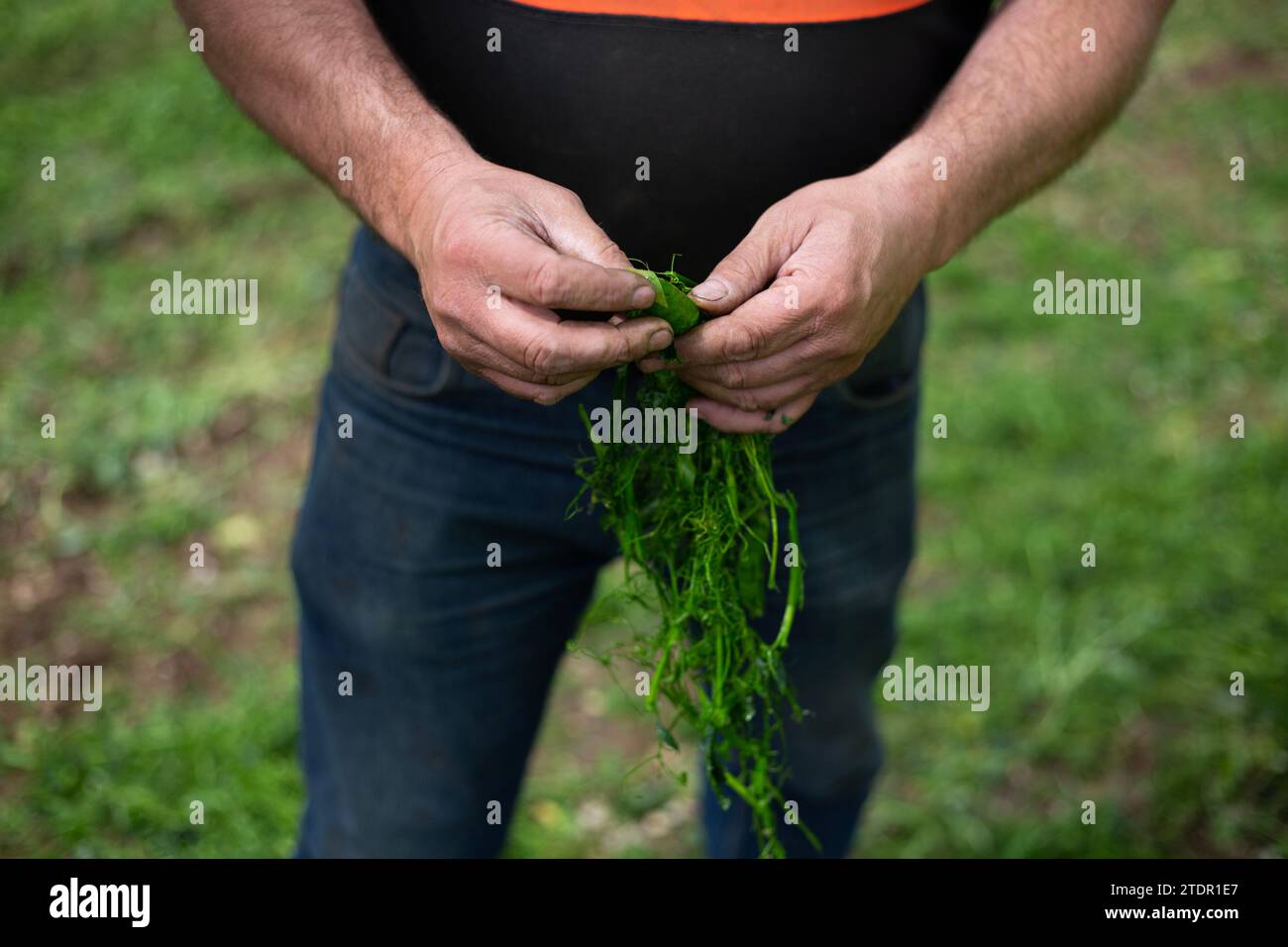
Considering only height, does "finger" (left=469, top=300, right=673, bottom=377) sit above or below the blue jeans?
above

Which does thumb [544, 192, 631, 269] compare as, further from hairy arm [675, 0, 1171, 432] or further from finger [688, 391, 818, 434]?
finger [688, 391, 818, 434]

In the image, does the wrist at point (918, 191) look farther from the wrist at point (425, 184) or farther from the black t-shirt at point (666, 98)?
the wrist at point (425, 184)

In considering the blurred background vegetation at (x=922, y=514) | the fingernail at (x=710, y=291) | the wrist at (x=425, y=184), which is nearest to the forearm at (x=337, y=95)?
the wrist at (x=425, y=184)

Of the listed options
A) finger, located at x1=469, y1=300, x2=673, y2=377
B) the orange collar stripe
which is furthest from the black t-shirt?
finger, located at x1=469, y1=300, x2=673, y2=377

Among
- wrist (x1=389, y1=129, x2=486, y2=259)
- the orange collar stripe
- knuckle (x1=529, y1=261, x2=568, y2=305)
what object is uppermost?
the orange collar stripe

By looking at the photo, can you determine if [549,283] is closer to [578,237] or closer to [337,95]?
[578,237]

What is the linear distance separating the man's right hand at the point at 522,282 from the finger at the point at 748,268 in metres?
0.07

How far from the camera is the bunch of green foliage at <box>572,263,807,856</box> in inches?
61.6

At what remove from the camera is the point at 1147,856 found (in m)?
2.72

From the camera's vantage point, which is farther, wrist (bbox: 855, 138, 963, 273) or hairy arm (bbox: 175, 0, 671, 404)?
wrist (bbox: 855, 138, 963, 273)

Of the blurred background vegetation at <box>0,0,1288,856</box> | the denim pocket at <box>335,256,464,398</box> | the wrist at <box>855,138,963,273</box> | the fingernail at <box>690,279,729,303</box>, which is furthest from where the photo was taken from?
the blurred background vegetation at <box>0,0,1288,856</box>

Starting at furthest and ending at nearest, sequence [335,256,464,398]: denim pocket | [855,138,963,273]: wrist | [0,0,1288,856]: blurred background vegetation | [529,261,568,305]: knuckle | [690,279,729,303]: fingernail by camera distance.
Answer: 1. [0,0,1288,856]: blurred background vegetation
2. [335,256,464,398]: denim pocket
3. [855,138,963,273]: wrist
4. [690,279,729,303]: fingernail
5. [529,261,568,305]: knuckle

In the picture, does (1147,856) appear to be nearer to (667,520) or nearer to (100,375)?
(667,520)

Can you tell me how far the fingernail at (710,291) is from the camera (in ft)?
4.49
